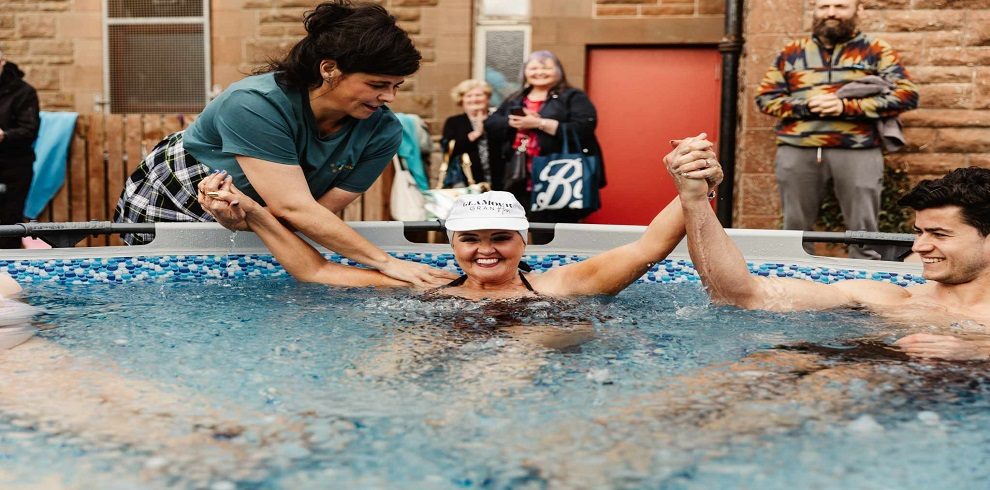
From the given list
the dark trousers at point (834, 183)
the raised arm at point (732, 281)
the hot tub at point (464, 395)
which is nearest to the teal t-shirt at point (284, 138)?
the hot tub at point (464, 395)

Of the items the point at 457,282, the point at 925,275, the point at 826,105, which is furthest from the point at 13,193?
the point at 925,275

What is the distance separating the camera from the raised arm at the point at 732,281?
3371 millimetres

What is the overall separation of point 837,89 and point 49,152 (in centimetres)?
576

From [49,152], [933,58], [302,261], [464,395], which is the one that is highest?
[933,58]

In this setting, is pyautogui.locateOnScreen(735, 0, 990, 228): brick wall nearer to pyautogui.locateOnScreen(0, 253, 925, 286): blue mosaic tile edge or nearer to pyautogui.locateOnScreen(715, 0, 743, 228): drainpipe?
pyautogui.locateOnScreen(715, 0, 743, 228): drainpipe

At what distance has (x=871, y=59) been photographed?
6133 mm

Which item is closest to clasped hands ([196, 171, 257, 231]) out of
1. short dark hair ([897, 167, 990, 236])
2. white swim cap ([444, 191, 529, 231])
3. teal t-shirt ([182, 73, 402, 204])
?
teal t-shirt ([182, 73, 402, 204])

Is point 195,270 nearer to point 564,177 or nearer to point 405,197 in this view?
point 564,177

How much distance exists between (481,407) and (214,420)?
653 millimetres

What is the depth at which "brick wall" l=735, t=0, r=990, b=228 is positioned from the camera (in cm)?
707

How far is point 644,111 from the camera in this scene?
9.01 m

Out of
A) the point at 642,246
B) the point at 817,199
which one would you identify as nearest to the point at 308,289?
the point at 642,246

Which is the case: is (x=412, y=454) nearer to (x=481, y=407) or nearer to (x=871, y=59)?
(x=481, y=407)

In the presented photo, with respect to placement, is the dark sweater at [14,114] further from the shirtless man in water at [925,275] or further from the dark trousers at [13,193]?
the shirtless man in water at [925,275]
